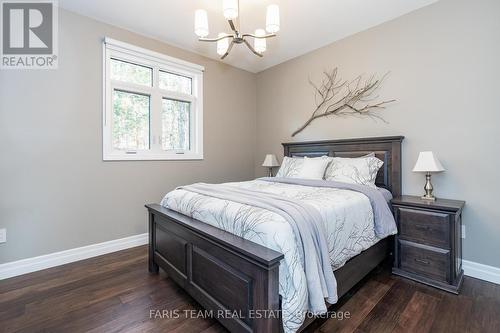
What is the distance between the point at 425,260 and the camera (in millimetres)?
2154

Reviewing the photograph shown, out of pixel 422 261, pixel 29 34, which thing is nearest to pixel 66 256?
pixel 29 34

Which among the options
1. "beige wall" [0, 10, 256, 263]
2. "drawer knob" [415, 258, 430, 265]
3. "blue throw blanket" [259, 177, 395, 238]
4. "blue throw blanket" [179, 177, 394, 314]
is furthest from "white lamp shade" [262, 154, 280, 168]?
"drawer knob" [415, 258, 430, 265]

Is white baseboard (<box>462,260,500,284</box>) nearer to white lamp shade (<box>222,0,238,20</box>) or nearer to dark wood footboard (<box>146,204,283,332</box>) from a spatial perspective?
dark wood footboard (<box>146,204,283,332</box>)

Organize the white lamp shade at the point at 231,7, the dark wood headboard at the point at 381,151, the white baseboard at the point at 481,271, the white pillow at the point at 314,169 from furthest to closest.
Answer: the white pillow at the point at 314,169
the dark wood headboard at the point at 381,151
the white baseboard at the point at 481,271
the white lamp shade at the point at 231,7

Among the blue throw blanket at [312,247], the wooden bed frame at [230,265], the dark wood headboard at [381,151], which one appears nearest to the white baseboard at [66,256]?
the wooden bed frame at [230,265]

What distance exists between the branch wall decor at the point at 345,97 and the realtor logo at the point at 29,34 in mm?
3272

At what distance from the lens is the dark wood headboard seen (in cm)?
273

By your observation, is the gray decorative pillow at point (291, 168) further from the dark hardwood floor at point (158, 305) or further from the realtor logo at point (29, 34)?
the realtor logo at point (29, 34)

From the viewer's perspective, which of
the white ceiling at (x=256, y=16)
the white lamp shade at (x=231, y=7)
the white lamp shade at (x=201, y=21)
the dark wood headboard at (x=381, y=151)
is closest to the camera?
the white lamp shade at (x=231, y=7)

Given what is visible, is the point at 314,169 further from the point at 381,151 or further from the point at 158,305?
the point at 158,305

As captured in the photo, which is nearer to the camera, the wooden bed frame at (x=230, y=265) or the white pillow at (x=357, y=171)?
the wooden bed frame at (x=230, y=265)

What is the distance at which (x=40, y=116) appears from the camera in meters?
2.48

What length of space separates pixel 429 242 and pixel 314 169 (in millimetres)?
1281

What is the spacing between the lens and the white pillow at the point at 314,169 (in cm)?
284
